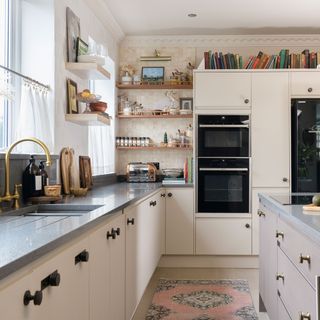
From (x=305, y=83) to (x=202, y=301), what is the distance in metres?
2.37

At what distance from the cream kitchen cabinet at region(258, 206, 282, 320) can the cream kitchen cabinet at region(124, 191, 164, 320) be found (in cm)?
80

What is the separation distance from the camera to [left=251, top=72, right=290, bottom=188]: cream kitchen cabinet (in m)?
4.69

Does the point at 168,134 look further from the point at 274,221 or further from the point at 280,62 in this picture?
the point at 274,221

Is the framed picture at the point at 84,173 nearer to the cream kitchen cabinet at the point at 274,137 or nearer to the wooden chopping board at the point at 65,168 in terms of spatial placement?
the wooden chopping board at the point at 65,168

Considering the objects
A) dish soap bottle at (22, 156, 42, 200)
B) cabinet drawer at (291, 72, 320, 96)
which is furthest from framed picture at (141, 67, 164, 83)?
dish soap bottle at (22, 156, 42, 200)

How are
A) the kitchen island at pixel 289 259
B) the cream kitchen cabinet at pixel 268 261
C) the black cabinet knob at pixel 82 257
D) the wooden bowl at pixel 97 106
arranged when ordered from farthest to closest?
the wooden bowl at pixel 97 106 → the cream kitchen cabinet at pixel 268 261 → the kitchen island at pixel 289 259 → the black cabinet knob at pixel 82 257

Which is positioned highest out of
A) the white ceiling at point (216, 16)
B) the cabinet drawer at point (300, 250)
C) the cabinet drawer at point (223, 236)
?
the white ceiling at point (216, 16)

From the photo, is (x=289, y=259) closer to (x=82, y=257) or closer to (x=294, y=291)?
(x=294, y=291)

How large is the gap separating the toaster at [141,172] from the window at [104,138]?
22 centimetres

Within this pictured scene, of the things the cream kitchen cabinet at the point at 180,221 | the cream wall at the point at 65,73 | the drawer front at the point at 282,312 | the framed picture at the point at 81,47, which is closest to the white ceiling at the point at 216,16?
the cream wall at the point at 65,73

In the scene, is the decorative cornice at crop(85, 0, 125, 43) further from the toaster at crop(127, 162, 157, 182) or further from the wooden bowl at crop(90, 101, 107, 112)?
the toaster at crop(127, 162, 157, 182)

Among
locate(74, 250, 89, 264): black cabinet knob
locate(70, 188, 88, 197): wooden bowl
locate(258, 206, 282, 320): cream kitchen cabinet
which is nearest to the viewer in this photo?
locate(74, 250, 89, 264): black cabinet knob

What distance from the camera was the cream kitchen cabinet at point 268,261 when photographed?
2.67 metres

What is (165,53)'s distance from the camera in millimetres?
5312
